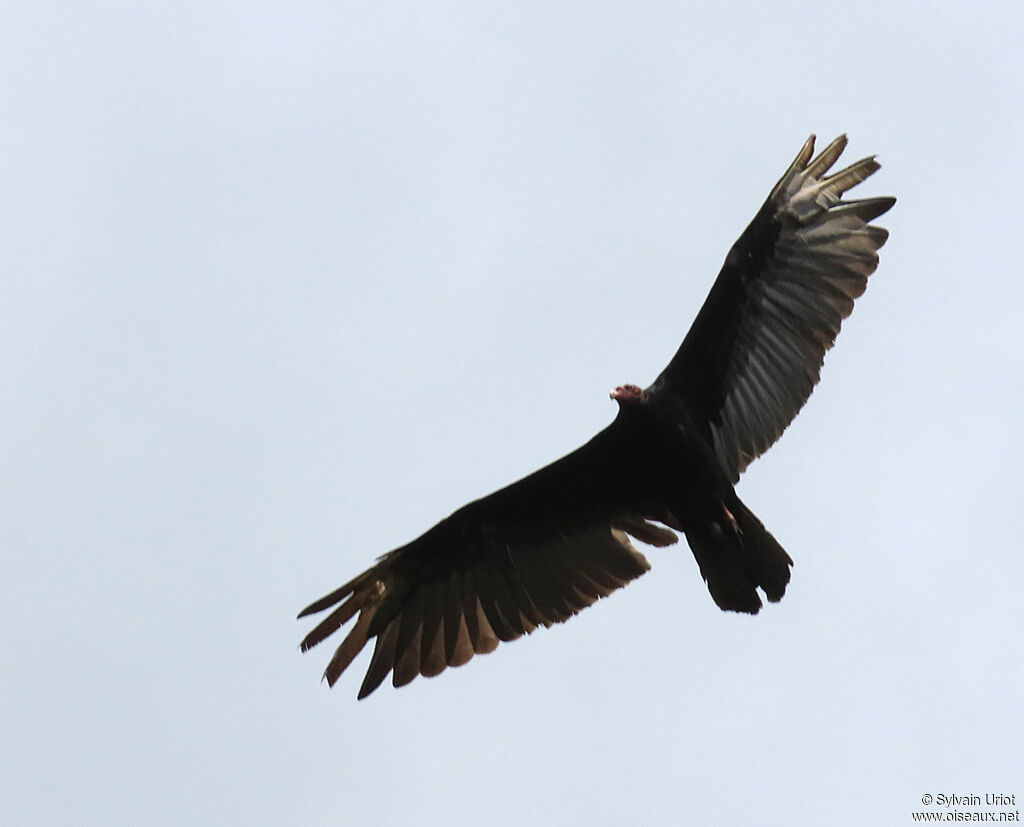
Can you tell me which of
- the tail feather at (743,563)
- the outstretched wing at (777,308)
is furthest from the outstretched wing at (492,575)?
the outstretched wing at (777,308)

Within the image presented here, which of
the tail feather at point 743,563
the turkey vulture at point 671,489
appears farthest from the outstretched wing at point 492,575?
the tail feather at point 743,563

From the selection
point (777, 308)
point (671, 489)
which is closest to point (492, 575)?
point (671, 489)

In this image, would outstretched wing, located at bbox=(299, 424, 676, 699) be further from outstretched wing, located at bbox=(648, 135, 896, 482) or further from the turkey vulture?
outstretched wing, located at bbox=(648, 135, 896, 482)

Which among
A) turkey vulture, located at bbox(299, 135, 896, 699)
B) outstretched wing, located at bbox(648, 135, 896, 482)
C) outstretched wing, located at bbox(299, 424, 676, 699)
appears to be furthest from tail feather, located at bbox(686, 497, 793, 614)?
outstretched wing, located at bbox(299, 424, 676, 699)

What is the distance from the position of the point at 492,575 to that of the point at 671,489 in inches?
58.1

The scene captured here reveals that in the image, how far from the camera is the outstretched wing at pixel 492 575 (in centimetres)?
1134

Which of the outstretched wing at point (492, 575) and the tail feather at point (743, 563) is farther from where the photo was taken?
the outstretched wing at point (492, 575)

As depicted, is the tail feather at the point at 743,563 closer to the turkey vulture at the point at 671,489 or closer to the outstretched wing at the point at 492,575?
the turkey vulture at the point at 671,489

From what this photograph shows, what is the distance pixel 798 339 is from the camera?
1052cm

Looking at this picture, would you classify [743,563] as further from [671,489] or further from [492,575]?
[492,575]

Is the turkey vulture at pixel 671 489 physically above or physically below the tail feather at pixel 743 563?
above

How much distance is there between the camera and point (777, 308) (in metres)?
10.6

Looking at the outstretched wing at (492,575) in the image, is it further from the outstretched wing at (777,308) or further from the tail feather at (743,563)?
the outstretched wing at (777,308)

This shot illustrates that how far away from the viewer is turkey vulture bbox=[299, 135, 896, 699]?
10430mm
